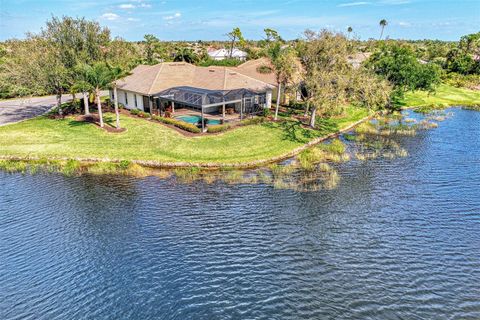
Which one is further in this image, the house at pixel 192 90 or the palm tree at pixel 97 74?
the house at pixel 192 90

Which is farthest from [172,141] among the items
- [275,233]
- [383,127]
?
[383,127]

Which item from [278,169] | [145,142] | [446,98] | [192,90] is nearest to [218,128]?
[192,90]

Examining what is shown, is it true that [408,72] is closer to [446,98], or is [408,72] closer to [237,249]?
[446,98]

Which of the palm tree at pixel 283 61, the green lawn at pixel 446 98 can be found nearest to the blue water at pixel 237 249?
the palm tree at pixel 283 61

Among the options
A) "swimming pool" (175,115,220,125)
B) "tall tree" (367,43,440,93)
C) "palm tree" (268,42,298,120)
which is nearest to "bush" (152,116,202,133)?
"swimming pool" (175,115,220,125)

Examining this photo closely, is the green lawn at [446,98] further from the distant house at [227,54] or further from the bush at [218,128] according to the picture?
the distant house at [227,54]

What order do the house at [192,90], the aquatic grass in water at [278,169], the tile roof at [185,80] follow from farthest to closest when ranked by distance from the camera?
the tile roof at [185,80] → the house at [192,90] → the aquatic grass in water at [278,169]

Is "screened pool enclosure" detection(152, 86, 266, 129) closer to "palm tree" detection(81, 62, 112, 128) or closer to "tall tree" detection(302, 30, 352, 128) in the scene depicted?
"palm tree" detection(81, 62, 112, 128)
